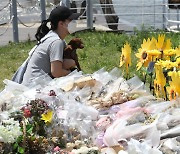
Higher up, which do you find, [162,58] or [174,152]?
[162,58]

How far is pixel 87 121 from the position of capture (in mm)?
2863

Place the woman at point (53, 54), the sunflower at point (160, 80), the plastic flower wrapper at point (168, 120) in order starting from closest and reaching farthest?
the plastic flower wrapper at point (168, 120), the sunflower at point (160, 80), the woman at point (53, 54)

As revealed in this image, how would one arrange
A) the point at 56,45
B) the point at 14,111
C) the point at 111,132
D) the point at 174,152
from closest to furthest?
1. the point at 174,152
2. the point at 111,132
3. the point at 14,111
4. the point at 56,45

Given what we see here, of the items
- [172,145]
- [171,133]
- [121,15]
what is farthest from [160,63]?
[121,15]

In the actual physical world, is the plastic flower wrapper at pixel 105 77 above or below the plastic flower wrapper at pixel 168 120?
above

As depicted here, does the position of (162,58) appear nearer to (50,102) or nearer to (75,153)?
(50,102)

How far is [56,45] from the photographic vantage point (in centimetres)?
423

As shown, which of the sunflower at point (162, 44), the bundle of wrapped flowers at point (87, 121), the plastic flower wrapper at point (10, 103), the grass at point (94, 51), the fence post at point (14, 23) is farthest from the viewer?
the fence post at point (14, 23)

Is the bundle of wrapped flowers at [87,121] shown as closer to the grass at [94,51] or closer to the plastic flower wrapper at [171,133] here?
the plastic flower wrapper at [171,133]

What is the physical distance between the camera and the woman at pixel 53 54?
4207 millimetres

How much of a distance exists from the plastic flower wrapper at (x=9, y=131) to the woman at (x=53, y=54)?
Answer: 4.91ft

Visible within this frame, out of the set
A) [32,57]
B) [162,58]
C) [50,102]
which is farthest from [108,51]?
[50,102]

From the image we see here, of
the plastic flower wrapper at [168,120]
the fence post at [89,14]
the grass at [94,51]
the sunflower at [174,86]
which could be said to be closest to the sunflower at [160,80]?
the sunflower at [174,86]

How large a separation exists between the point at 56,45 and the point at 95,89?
0.95 metres
